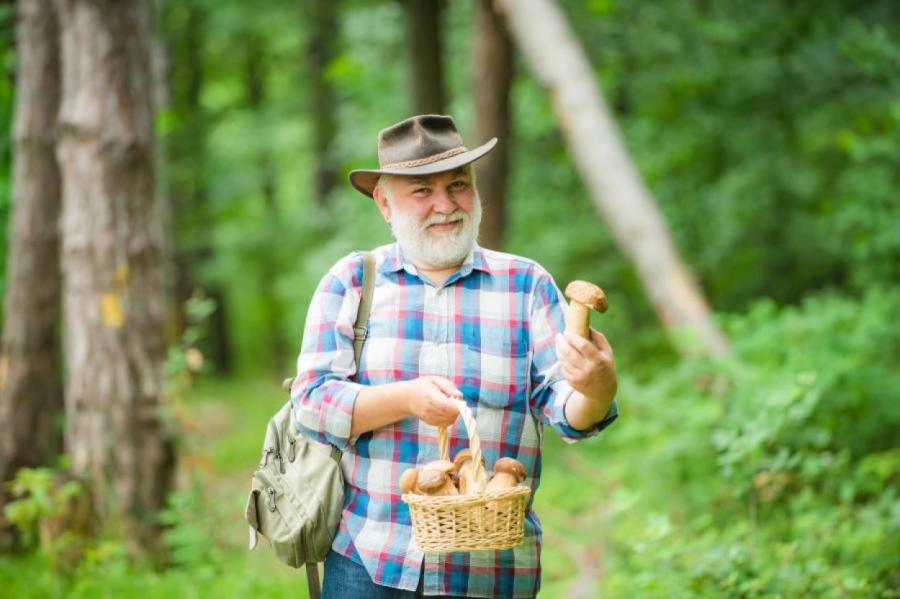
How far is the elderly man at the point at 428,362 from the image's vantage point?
2.63m

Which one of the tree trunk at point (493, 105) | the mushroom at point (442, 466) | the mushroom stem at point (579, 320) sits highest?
the tree trunk at point (493, 105)

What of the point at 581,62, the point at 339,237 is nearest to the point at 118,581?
the point at 581,62

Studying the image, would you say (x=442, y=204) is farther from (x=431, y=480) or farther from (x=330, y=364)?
(x=431, y=480)

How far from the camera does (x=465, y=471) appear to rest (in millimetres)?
2471

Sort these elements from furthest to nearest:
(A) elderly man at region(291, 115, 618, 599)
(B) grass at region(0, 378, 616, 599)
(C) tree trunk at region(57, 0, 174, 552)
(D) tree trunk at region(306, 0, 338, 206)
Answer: (D) tree trunk at region(306, 0, 338, 206) < (C) tree trunk at region(57, 0, 174, 552) < (B) grass at region(0, 378, 616, 599) < (A) elderly man at region(291, 115, 618, 599)

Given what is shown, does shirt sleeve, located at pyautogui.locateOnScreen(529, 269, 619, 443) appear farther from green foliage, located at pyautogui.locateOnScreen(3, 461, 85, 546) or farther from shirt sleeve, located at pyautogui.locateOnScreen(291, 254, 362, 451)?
green foliage, located at pyautogui.locateOnScreen(3, 461, 85, 546)

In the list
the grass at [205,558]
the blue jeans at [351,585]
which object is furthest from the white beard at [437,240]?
the grass at [205,558]

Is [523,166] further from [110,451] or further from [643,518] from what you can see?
[110,451]

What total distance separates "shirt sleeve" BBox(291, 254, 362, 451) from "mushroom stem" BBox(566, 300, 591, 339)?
61cm

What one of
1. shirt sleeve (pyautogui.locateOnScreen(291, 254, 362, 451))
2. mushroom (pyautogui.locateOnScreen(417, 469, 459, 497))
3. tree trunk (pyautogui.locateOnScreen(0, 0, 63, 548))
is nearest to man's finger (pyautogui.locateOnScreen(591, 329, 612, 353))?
mushroom (pyautogui.locateOnScreen(417, 469, 459, 497))

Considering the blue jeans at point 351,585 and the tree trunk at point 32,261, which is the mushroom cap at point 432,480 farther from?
the tree trunk at point 32,261

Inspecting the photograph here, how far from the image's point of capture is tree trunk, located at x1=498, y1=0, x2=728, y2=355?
6598 millimetres

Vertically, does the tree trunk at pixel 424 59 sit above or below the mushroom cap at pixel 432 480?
above

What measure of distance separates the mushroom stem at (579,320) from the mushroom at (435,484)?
512mm
